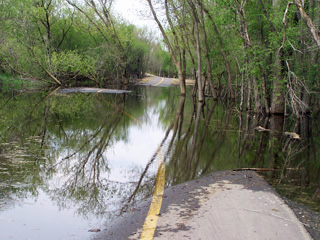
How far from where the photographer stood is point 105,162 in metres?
8.01

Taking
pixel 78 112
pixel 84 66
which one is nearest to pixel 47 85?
pixel 84 66

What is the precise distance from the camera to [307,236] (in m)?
4.01

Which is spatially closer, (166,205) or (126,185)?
(166,205)

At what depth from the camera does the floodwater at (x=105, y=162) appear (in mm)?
4860

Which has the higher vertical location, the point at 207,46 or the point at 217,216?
the point at 207,46

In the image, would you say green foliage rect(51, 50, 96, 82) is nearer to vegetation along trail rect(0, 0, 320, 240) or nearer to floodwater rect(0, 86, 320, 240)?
vegetation along trail rect(0, 0, 320, 240)

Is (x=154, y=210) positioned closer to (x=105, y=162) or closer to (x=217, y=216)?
(x=217, y=216)

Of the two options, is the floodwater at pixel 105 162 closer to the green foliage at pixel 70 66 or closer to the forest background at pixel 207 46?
the forest background at pixel 207 46

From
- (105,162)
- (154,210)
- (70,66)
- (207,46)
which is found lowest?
(105,162)

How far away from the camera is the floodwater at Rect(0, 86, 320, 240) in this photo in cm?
486

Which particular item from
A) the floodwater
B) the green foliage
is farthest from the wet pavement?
the green foliage

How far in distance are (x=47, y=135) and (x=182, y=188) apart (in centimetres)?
651

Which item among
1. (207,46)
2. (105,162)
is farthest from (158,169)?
(207,46)

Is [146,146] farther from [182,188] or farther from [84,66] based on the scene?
[84,66]
